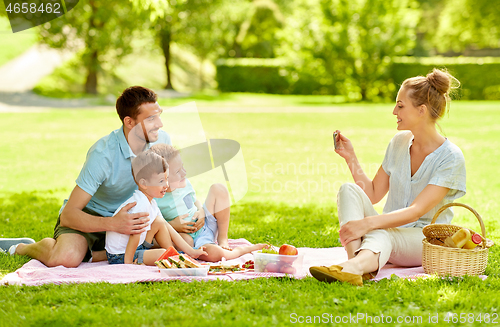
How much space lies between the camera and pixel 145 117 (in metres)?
3.94

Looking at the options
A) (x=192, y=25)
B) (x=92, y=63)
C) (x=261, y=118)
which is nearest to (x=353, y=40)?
(x=261, y=118)

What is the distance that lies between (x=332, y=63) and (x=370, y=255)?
2048 centimetres

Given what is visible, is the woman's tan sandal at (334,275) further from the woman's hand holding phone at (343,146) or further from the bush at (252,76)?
the bush at (252,76)

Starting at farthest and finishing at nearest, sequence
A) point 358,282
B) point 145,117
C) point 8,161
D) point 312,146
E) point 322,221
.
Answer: point 312,146 → point 8,161 → point 322,221 → point 145,117 → point 358,282

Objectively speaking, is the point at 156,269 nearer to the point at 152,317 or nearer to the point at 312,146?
the point at 152,317

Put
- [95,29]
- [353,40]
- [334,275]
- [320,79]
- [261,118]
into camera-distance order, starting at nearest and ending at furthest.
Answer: [334,275] → [261,118] → [95,29] → [353,40] → [320,79]

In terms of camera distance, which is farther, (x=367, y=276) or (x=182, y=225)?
(x=182, y=225)

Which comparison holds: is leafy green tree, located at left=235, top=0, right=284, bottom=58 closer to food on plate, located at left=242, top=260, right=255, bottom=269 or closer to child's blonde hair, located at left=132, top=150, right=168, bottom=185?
child's blonde hair, located at left=132, top=150, right=168, bottom=185

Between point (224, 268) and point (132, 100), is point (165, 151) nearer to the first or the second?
point (132, 100)

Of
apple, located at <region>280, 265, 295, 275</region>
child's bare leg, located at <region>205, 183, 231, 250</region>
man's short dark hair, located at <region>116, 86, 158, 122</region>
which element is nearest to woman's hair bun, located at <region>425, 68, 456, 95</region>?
apple, located at <region>280, 265, 295, 275</region>

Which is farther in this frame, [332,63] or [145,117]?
[332,63]

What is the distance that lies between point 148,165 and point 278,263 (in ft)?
3.80

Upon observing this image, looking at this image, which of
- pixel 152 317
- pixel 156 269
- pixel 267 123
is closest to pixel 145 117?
pixel 156 269

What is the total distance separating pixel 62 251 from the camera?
152 inches
